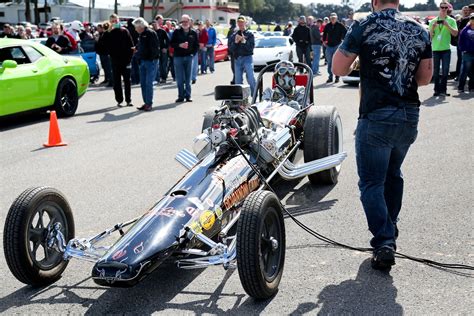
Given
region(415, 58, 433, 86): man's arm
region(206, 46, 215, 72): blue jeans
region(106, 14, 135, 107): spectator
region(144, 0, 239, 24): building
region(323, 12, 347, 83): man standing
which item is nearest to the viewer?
region(415, 58, 433, 86): man's arm

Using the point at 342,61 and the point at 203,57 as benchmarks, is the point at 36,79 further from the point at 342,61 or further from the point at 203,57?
the point at 203,57

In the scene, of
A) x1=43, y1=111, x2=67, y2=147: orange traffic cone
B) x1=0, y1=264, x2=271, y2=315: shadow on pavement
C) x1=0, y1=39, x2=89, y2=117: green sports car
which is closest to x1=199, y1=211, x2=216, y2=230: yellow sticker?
x1=0, y1=264, x2=271, y2=315: shadow on pavement

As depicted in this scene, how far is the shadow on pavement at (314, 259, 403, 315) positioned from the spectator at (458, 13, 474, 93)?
10.8 meters

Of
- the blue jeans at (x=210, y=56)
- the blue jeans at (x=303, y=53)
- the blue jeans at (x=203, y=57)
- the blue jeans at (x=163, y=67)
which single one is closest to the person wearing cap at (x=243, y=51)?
the blue jeans at (x=303, y=53)

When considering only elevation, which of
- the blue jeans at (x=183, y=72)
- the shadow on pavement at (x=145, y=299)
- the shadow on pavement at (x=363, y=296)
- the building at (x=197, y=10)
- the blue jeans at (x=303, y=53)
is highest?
the building at (x=197, y=10)

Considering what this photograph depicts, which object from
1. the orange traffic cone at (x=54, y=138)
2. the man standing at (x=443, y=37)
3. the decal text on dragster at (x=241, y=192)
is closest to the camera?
the decal text on dragster at (x=241, y=192)

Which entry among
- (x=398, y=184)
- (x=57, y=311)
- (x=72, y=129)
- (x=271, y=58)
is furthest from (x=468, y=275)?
(x=271, y=58)

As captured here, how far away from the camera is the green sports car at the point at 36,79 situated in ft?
36.2

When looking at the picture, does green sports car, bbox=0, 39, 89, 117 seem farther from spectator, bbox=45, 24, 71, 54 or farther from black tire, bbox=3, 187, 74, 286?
black tire, bbox=3, 187, 74, 286

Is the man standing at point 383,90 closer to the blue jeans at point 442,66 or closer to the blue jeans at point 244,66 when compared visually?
the blue jeans at point 442,66

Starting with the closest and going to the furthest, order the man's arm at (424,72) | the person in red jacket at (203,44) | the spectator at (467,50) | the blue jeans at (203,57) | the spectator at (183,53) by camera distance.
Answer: the man's arm at (424,72), the spectator at (467,50), the spectator at (183,53), the person in red jacket at (203,44), the blue jeans at (203,57)

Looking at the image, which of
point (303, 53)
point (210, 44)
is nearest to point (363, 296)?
point (303, 53)

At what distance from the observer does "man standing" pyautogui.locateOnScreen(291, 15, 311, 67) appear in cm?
1886

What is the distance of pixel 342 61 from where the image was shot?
14.6ft
